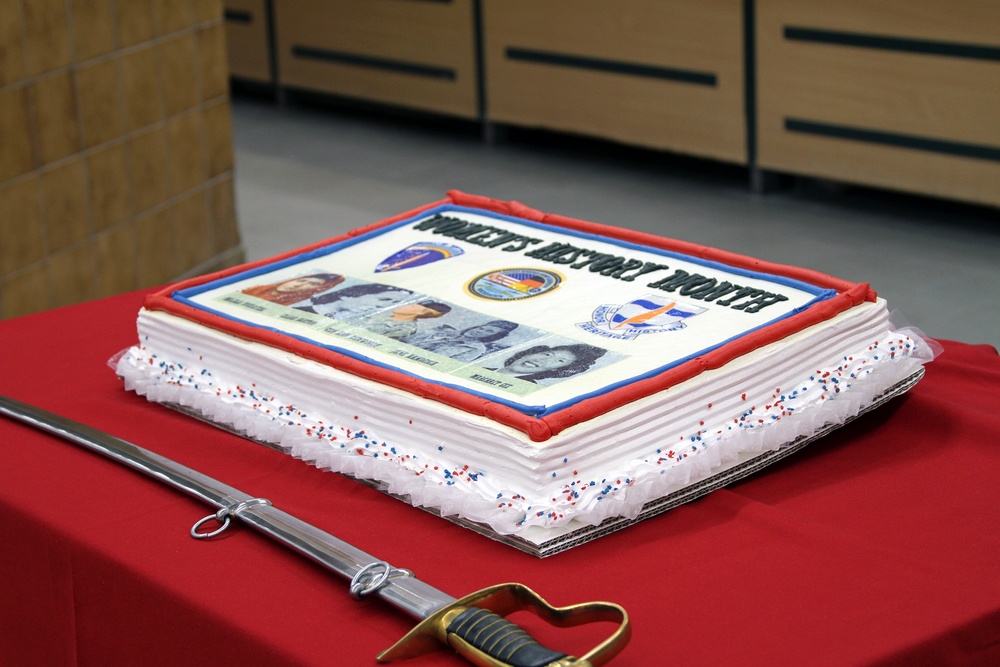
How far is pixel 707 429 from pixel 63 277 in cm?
178

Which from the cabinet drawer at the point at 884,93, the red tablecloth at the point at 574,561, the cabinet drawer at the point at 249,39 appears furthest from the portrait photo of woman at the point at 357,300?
the cabinet drawer at the point at 249,39

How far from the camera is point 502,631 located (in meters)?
0.68

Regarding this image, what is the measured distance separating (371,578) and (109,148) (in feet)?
6.09

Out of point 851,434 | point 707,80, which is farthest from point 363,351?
point 707,80

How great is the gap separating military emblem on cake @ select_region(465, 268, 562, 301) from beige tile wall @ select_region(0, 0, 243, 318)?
1.36 metres

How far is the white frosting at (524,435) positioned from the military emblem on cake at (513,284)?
19 centimetres

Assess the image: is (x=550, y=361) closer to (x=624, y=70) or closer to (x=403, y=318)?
(x=403, y=318)

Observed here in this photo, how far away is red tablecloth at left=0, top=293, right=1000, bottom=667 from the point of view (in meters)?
0.72

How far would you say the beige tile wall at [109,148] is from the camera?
2188mm

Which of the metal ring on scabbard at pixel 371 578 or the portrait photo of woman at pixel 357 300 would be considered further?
the portrait photo of woman at pixel 357 300

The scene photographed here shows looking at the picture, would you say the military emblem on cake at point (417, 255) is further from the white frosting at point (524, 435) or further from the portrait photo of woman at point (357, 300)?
the white frosting at point (524, 435)

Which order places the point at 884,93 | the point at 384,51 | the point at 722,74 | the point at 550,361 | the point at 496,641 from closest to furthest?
the point at 496,641 < the point at 550,361 < the point at 884,93 < the point at 722,74 < the point at 384,51

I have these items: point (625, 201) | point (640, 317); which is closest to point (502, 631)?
point (640, 317)

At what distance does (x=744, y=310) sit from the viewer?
98 centimetres
